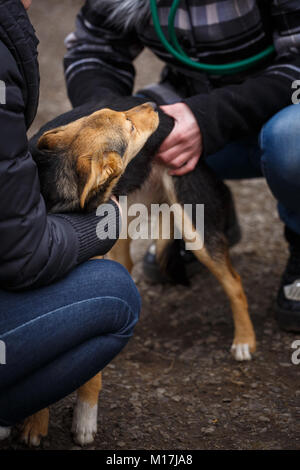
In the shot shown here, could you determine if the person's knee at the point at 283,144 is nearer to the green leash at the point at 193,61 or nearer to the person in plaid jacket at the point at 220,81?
the person in plaid jacket at the point at 220,81

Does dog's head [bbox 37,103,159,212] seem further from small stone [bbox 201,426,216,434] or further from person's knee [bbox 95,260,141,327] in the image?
small stone [bbox 201,426,216,434]

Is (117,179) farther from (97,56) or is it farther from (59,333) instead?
(97,56)

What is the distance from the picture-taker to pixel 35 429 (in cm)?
201

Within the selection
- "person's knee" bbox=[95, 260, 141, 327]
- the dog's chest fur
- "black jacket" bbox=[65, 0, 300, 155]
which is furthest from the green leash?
"person's knee" bbox=[95, 260, 141, 327]

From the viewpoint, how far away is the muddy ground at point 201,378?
206 centimetres

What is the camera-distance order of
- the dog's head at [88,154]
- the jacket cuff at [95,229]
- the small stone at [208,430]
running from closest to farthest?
1. the jacket cuff at [95,229]
2. the dog's head at [88,154]
3. the small stone at [208,430]

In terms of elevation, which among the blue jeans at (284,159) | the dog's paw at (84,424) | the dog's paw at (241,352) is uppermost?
the blue jeans at (284,159)

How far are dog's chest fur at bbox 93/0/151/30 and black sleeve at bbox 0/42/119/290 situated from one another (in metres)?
1.31

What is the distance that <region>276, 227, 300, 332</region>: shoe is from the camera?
2.71m

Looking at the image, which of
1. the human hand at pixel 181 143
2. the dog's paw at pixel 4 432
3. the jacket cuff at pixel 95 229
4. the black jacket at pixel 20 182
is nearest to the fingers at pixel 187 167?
the human hand at pixel 181 143

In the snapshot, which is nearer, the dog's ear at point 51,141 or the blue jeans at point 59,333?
the blue jeans at point 59,333

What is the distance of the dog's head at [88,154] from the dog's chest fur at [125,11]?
72cm

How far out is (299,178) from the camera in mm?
2395

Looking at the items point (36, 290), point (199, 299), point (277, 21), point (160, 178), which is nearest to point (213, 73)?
point (277, 21)
